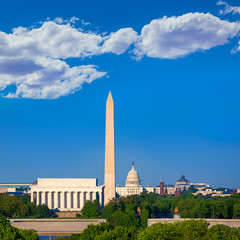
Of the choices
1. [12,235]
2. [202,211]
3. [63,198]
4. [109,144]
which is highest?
[109,144]

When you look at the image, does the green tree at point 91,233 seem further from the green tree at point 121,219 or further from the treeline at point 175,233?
the green tree at point 121,219

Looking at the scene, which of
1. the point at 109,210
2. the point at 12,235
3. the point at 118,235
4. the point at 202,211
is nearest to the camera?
the point at 12,235

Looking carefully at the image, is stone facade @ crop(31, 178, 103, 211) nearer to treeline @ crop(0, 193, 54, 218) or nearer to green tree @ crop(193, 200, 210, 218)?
treeline @ crop(0, 193, 54, 218)

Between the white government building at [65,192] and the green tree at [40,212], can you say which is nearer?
the green tree at [40,212]

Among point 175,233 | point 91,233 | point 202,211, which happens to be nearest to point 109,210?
point 202,211

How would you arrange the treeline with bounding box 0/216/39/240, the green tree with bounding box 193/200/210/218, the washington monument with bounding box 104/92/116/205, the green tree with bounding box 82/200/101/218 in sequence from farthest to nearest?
1. the washington monument with bounding box 104/92/116/205
2. the green tree with bounding box 82/200/101/218
3. the green tree with bounding box 193/200/210/218
4. the treeline with bounding box 0/216/39/240

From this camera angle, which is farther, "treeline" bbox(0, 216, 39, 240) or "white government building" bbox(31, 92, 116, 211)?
"white government building" bbox(31, 92, 116, 211)

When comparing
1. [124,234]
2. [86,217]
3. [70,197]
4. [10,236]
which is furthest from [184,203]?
[10,236]

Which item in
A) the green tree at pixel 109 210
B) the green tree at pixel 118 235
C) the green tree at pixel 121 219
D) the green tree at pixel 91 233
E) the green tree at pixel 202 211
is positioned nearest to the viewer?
the green tree at pixel 118 235

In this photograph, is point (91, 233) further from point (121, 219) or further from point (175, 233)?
point (121, 219)

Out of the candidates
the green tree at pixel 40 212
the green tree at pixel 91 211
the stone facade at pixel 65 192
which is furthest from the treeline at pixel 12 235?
the stone facade at pixel 65 192

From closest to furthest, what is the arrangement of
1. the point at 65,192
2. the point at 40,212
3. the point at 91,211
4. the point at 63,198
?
the point at 91,211, the point at 40,212, the point at 63,198, the point at 65,192

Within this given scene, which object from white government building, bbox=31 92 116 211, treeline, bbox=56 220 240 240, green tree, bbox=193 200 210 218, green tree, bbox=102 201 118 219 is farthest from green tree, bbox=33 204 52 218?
treeline, bbox=56 220 240 240

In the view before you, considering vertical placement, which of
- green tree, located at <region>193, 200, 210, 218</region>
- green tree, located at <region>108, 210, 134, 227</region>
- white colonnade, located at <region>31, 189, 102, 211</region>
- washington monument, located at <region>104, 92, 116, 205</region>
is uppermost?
washington monument, located at <region>104, 92, 116, 205</region>
